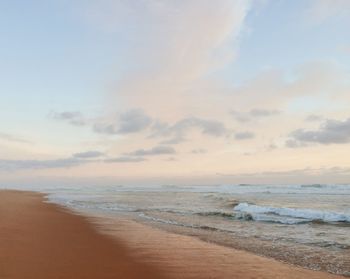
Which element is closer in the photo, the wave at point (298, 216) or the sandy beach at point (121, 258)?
the sandy beach at point (121, 258)

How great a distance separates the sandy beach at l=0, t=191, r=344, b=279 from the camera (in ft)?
25.1

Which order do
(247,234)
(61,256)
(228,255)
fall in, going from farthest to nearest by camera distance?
1. (247,234)
2. (228,255)
3. (61,256)

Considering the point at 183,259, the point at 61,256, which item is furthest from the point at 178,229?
the point at 61,256

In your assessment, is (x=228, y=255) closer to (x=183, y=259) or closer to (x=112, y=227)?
(x=183, y=259)

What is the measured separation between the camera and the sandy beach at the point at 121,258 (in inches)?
301

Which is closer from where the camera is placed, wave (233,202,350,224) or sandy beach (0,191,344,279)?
sandy beach (0,191,344,279)

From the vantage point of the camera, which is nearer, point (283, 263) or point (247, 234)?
point (283, 263)

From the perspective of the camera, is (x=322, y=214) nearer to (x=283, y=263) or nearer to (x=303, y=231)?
(x=303, y=231)

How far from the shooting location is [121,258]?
9227 millimetres

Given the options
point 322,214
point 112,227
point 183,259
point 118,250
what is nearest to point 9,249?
point 118,250

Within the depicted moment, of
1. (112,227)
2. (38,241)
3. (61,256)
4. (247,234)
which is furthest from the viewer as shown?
(112,227)

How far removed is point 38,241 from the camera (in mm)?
10836

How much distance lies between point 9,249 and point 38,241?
1.56 metres

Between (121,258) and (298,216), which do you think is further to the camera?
(298,216)
